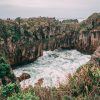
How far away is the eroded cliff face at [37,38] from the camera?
2625 inches

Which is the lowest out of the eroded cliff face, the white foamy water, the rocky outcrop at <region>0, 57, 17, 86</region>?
the white foamy water

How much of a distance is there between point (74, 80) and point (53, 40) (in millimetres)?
79400

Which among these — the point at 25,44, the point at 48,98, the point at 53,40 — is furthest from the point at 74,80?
the point at 53,40

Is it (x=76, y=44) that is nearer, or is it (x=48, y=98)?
(x=48, y=98)

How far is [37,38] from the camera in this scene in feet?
267

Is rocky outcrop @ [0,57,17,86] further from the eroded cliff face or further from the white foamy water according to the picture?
the eroded cliff face

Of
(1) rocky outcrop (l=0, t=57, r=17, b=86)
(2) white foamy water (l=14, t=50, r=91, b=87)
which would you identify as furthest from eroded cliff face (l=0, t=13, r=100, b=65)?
(1) rocky outcrop (l=0, t=57, r=17, b=86)

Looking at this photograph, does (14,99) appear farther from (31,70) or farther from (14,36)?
(14,36)

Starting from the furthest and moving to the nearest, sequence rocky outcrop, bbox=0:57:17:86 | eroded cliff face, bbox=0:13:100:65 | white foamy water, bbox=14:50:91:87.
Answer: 1. eroded cliff face, bbox=0:13:100:65
2. white foamy water, bbox=14:50:91:87
3. rocky outcrop, bbox=0:57:17:86

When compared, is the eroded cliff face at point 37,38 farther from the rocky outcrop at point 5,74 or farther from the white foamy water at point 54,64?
the rocky outcrop at point 5,74

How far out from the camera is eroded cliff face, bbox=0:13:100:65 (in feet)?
219

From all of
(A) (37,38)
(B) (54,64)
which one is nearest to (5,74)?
(B) (54,64)

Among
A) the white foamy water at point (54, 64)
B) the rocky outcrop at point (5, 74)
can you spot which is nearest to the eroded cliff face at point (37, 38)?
the white foamy water at point (54, 64)

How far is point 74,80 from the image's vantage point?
10.8 metres
